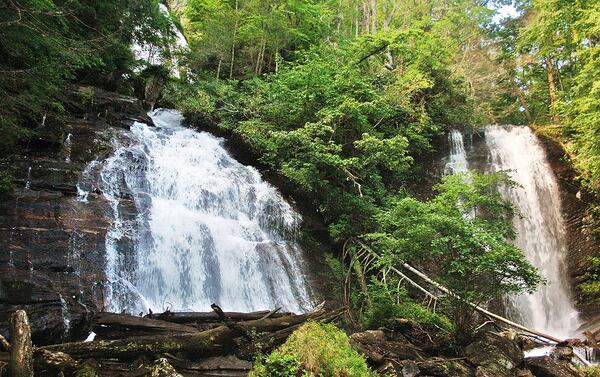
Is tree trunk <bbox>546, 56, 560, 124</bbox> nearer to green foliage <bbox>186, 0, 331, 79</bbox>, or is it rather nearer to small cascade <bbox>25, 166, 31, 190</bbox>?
green foliage <bbox>186, 0, 331, 79</bbox>

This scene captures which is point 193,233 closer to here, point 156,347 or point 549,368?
point 156,347

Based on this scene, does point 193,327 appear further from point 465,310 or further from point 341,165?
point 341,165

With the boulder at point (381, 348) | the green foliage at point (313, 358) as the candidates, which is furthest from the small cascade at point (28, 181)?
the boulder at point (381, 348)

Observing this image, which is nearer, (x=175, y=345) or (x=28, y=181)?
(x=175, y=345)

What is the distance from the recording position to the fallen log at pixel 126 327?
16.1 feet

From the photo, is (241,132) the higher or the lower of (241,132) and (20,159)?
the higher

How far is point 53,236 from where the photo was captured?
6969 millimetres

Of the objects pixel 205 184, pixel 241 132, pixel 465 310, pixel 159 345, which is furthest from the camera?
pixel 241 132

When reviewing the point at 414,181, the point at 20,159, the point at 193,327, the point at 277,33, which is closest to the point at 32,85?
the point at 20,159

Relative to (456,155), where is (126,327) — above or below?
below

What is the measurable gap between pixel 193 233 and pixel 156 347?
4.67 metres

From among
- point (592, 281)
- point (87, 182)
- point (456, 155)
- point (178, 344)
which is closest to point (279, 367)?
point (178, 344)

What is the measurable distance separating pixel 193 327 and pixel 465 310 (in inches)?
216

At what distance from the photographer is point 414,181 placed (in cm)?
1512
